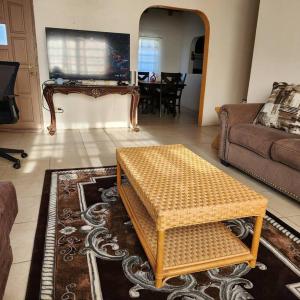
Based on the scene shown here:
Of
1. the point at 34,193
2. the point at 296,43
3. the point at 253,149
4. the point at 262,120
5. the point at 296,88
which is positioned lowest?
the point at 34,193

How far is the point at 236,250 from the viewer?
1.39 m

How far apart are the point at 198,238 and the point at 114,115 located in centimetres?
357

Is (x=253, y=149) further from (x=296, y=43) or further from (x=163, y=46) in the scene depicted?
(x=163, y=46)

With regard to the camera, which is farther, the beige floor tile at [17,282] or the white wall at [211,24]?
the white wall at [211,24]

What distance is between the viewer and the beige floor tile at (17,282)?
3.95ft

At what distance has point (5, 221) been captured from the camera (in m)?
1.03

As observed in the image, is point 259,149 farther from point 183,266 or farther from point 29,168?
point 29,168

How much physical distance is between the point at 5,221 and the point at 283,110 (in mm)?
2553

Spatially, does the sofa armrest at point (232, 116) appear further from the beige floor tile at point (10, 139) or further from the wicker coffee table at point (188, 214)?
the beige floor tile at point (10, 139)

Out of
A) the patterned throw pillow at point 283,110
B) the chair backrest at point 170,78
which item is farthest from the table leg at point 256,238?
the chair backrest at point 170,78

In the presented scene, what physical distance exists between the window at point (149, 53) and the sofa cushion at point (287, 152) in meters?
6.33

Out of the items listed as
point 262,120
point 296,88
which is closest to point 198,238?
point 262,120

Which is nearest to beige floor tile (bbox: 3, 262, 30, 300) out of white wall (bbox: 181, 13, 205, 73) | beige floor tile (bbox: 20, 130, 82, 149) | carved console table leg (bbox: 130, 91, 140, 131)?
A: beige floor tile (bbox: 20, 130, 82, 149)

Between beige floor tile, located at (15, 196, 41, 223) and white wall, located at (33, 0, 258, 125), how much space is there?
2591 mm
